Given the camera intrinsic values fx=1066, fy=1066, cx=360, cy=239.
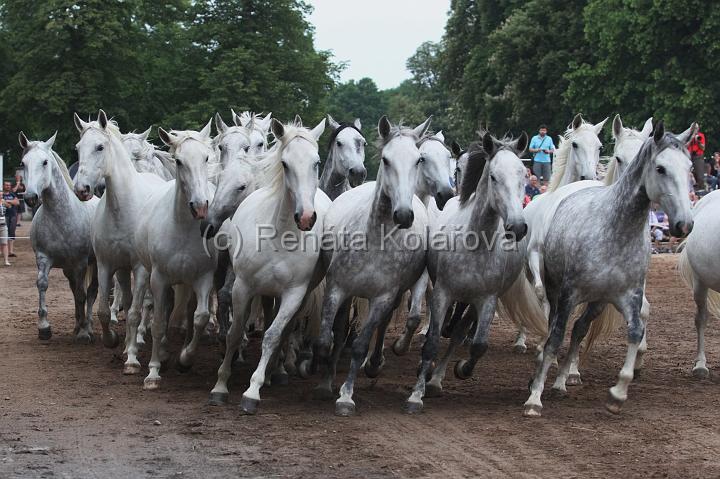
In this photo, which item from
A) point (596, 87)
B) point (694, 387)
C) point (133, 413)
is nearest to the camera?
point (133, 413)

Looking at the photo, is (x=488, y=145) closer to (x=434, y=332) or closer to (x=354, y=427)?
(x=434, y=332)

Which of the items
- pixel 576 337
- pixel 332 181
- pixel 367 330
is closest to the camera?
pixel 367 330

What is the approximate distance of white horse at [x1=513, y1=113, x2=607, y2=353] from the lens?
33.7 feet

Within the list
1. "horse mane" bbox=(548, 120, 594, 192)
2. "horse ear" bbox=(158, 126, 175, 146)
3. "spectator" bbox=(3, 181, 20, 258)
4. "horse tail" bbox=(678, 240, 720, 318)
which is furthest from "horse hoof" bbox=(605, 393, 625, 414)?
"spectator" bbox=(3, 181, 20, 258)

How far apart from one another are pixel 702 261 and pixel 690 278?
0.73m

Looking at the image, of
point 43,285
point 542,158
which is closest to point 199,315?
point 43,285

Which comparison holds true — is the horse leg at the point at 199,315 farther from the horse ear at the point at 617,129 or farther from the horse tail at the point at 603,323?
the horse ear at the point at 617,129

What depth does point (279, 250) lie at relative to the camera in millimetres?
8414

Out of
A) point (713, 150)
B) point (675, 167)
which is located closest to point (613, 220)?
point (675, 167)

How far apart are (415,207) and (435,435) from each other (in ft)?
7.27

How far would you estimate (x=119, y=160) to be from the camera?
34.9ft

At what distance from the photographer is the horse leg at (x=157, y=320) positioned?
9.43 m

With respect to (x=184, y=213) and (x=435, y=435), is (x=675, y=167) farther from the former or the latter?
(x=184, y=213)

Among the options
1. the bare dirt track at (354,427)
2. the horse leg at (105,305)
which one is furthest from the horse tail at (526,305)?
the horse leg at (105,305)
